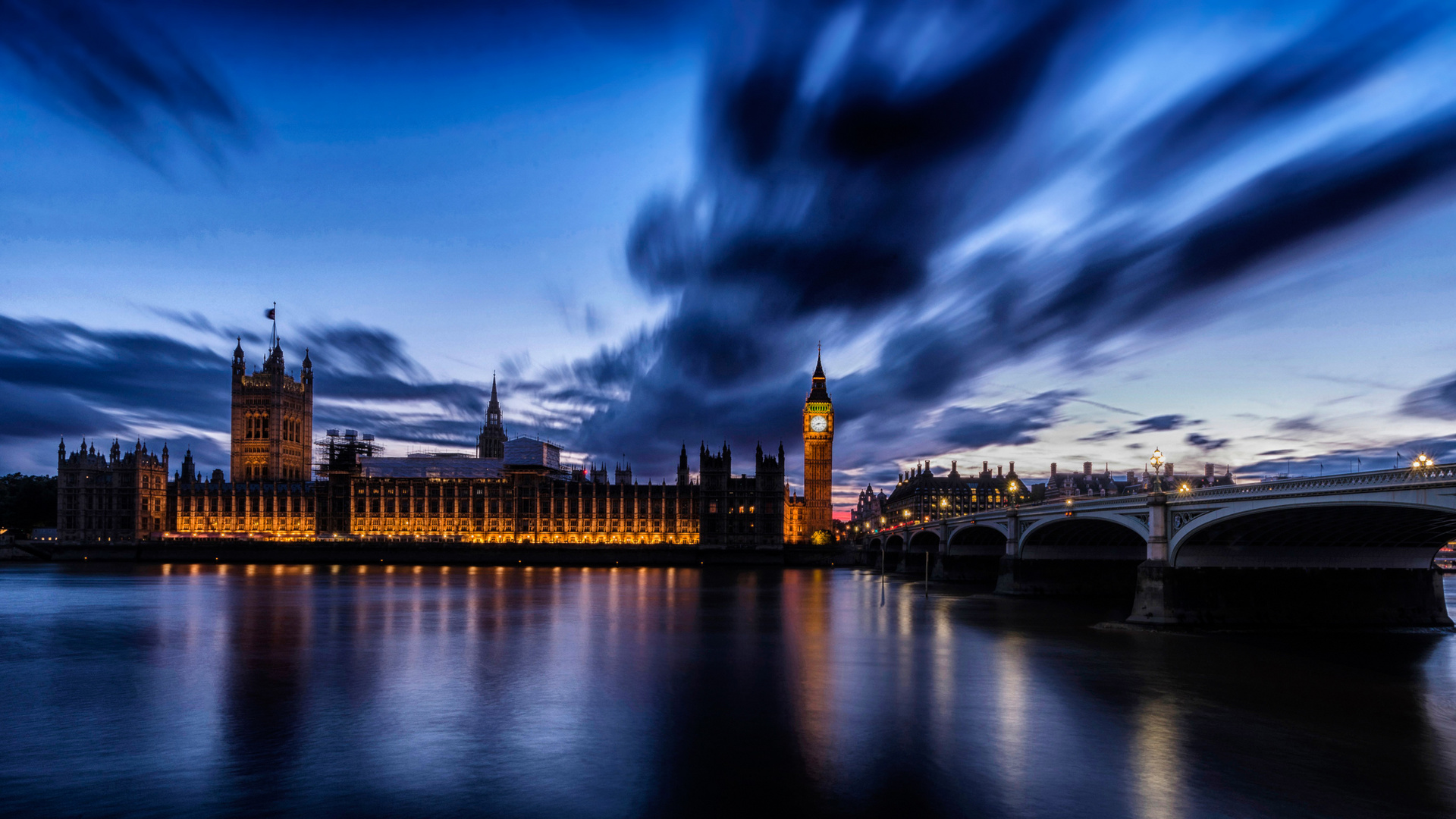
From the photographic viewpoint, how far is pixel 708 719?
2694 centimetres

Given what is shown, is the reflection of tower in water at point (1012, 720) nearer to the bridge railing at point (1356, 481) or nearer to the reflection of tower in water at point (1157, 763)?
the reflection of tower in water at point (1157, 763)

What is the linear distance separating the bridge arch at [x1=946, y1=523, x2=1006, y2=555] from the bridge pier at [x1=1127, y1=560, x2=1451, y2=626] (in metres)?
43.9

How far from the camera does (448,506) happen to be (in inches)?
6713

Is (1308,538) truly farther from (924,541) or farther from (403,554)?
(403,554)

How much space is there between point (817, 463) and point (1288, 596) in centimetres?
14283

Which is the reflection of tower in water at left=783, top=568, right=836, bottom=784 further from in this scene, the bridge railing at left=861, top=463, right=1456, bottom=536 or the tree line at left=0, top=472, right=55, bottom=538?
the tree line at left=0, top=472, right=55, bottom=538

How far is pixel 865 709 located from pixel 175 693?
77.9ft

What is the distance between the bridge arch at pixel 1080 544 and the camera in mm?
70625

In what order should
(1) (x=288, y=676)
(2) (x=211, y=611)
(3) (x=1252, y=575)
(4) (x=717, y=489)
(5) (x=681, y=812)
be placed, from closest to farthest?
(5) (x=681, y=812) → (1) (x=288, y=676) → (3) (x=1252, y=575) → (2) (x=211, y=611) → (4) (x=717, y=489)

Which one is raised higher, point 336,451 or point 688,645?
point 336,451

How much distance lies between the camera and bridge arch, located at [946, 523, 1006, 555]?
9494 cm

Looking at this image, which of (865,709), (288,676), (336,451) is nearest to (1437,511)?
(865,709)

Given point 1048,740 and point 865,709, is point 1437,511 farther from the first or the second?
point 865,709

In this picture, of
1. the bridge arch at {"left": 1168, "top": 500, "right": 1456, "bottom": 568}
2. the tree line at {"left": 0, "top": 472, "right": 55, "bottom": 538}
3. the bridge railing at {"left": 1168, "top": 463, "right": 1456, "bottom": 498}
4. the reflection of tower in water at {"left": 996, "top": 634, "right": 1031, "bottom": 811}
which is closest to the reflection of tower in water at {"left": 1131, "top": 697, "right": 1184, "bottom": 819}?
the reflection of tower in water at {"left": 996, "top": 634, "right": 1031, "bottom": 811}
